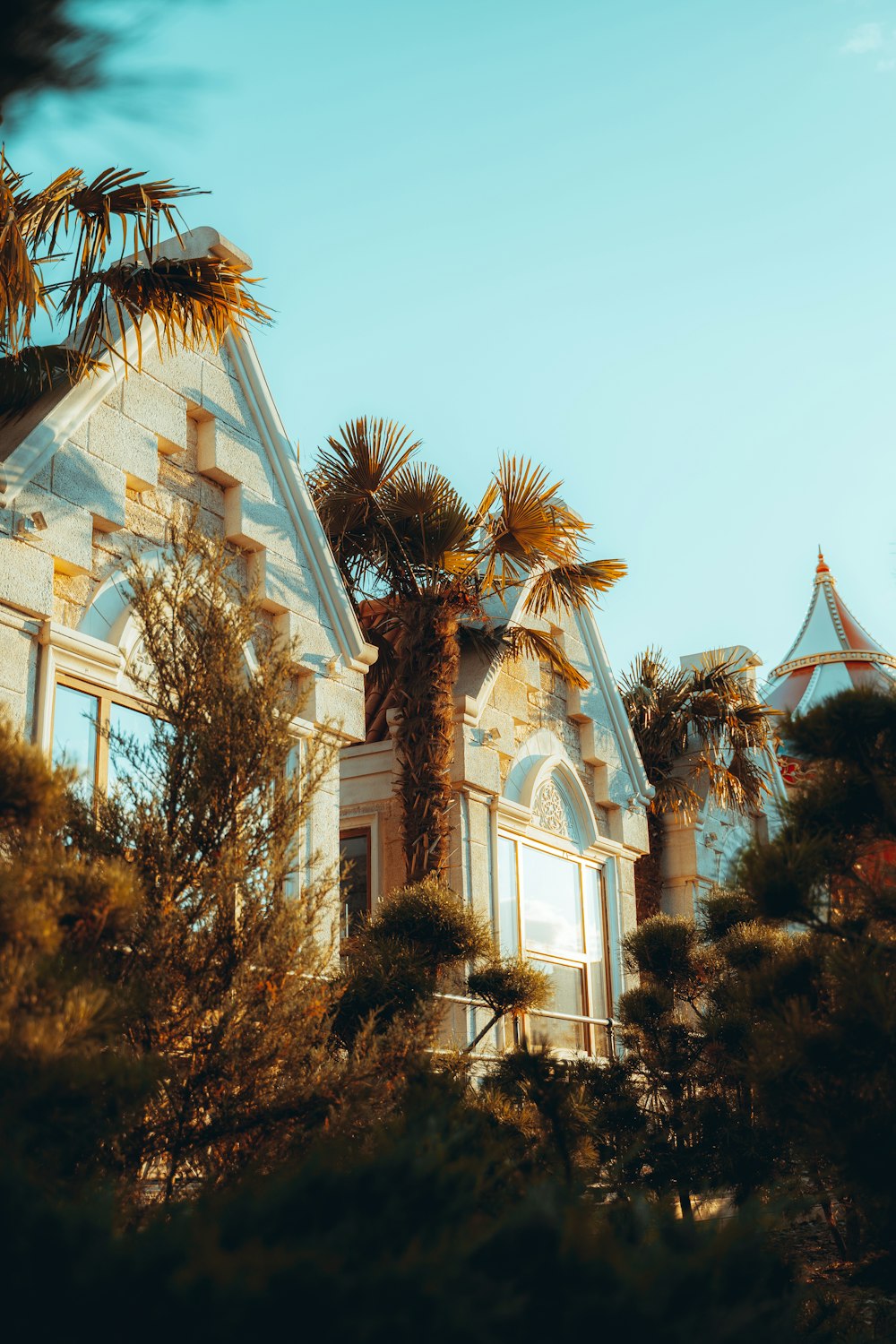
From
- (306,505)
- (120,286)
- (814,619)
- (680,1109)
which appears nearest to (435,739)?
(306,505)

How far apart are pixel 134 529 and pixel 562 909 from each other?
799cm

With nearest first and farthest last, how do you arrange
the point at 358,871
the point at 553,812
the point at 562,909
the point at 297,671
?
the point at 297,671, the point at 358,871, the point at 562,909, the point at 553,812

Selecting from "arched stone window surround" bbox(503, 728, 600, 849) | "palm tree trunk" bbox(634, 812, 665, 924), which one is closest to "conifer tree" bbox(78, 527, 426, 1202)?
"arched stone window surround" bbox(503, 728, 600, 849)

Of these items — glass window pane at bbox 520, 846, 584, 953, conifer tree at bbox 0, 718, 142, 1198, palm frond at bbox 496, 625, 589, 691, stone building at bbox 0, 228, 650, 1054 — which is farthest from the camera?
palm frond at bbox 496, 625, 589, 691

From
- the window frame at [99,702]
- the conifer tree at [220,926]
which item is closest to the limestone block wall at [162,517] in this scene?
the window frame at [99,702]

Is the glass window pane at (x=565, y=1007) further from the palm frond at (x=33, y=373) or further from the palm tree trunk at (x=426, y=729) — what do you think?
the palm frond at (x=33, y=373)

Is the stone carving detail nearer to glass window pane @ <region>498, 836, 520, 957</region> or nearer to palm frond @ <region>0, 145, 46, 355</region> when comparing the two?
glass window pane @ <region>498, 836, 520, 957</region>

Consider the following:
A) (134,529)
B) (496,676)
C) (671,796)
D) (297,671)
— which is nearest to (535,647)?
(496,676)

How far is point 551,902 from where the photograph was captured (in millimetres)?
16438

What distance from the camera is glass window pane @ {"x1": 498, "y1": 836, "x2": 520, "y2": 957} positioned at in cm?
1520

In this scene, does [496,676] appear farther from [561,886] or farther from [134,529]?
[134,529]

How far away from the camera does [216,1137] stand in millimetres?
7164

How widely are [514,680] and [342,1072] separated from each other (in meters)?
9.14

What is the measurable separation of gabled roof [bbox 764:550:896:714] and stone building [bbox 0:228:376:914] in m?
20.2
